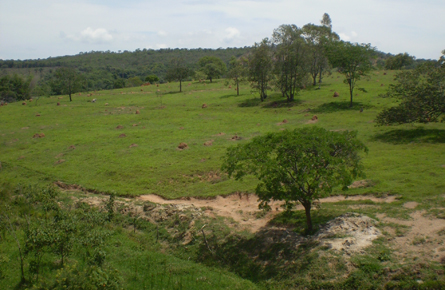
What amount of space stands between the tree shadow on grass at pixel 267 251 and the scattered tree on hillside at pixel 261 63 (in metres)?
40.4

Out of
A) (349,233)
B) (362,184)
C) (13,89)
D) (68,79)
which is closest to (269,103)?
(362,184)

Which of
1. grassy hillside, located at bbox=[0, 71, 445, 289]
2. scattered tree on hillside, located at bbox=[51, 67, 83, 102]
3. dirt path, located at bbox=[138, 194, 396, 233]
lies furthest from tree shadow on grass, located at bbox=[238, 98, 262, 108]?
scattered tree on hillside, located at bbox=[51, 67, 83, 102]

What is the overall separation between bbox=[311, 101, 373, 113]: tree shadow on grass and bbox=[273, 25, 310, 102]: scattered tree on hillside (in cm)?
733

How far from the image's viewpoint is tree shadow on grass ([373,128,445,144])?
93.8ft

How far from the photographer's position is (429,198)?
16.2 m

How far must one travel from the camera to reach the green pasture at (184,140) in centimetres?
2286

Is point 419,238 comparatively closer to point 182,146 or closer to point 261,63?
point 182,146

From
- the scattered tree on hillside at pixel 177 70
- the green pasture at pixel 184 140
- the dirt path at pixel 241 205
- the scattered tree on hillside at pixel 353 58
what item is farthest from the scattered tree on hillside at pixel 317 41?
the dirt path at pixel 241 205

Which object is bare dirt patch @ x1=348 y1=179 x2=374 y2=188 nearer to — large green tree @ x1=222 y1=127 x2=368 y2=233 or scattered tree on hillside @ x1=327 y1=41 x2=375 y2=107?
large green tree @ x1=222 y1=127 x2=368 y2=233

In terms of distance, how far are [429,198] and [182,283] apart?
13033 millimetres

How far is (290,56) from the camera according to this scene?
5047 cm

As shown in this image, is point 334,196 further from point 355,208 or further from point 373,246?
point 373,246

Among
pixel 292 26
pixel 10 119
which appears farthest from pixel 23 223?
pixel 292 26

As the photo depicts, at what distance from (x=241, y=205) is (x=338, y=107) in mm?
31466
